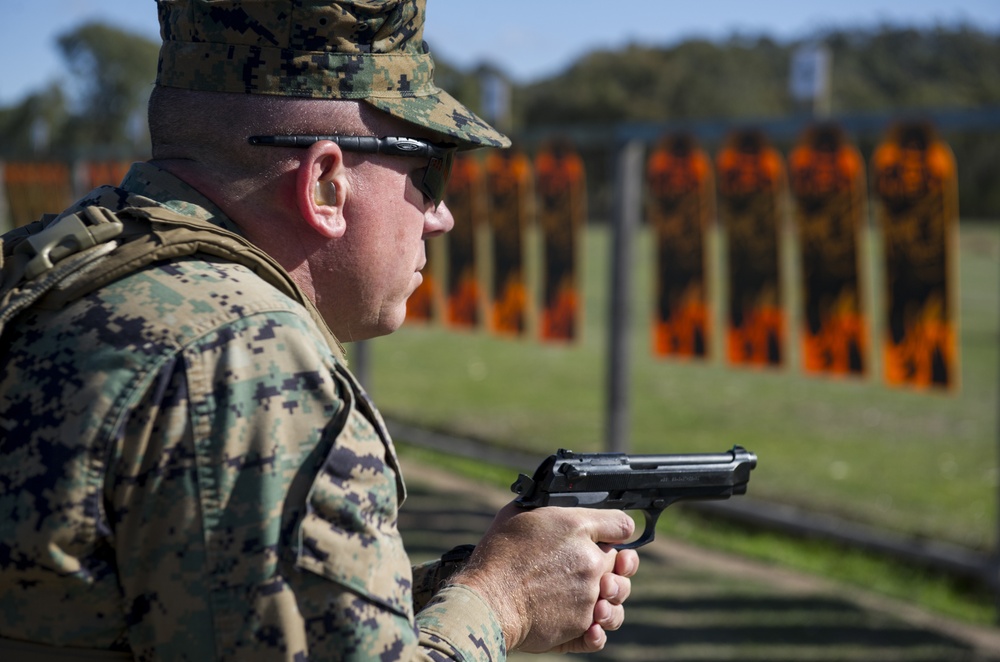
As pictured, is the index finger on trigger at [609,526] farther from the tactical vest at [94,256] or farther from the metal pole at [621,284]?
the metal pole at [621,284]

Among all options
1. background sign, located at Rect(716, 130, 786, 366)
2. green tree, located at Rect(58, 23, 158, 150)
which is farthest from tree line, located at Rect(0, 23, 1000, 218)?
background sign, located at Rect(716, 130, 786, 366)

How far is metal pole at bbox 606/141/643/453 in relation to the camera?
611 cm

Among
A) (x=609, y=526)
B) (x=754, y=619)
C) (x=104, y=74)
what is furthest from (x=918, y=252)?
(x=104, y=74)

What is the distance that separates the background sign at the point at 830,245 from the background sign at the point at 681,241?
62cm

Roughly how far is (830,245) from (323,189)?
161 inches

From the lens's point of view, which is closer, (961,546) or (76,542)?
(76,542)

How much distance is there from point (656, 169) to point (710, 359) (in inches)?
44.2

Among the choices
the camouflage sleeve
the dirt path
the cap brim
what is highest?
the cap brim

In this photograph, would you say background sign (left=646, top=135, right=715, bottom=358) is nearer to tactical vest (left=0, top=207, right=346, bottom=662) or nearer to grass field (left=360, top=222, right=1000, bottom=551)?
grass field (left=360, top=222, right=1000, bottom=551)

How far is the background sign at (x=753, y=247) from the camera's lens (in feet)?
17.7

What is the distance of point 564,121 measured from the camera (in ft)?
113

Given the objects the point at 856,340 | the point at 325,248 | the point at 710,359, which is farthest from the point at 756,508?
the point at 325,248

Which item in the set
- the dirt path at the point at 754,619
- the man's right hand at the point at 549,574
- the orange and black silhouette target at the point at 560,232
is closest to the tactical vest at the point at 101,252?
the man's right hand at the point at 549,574

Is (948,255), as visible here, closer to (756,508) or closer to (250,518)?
(756,508)
